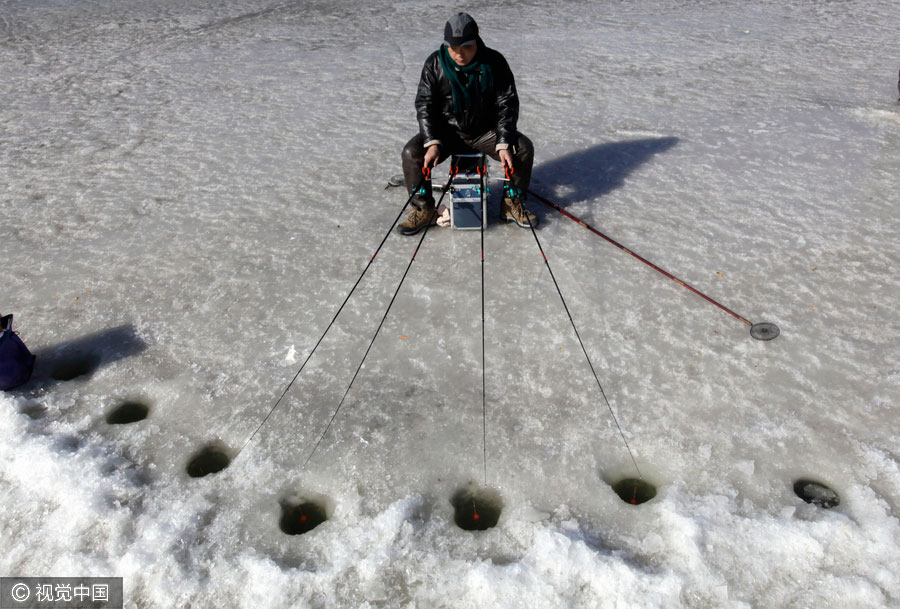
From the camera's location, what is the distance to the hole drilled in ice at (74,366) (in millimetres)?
3246

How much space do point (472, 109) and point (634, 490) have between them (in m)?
2.35

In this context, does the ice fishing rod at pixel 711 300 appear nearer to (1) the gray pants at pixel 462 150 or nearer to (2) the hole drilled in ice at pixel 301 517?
(1) the gray pants at pixel 462 150

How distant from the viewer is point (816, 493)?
100 inches

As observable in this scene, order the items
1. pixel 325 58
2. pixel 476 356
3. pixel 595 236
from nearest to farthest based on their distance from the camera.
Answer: pixel 476 356 < pixel 595 236 < pixel 325 58

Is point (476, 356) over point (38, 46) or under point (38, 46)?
under

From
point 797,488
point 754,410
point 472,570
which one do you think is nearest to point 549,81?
point 754,410

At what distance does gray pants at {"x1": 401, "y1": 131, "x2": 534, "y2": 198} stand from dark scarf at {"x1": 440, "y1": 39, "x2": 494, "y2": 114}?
30 centimetres

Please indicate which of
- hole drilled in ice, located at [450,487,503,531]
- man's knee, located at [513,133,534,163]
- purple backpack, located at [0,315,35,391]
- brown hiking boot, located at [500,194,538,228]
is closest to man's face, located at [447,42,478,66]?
man's knee, located at [513,133,534,163]

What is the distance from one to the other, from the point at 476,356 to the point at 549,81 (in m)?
4.28

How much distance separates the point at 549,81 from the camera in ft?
21.6

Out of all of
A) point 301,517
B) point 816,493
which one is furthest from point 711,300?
point 301,517

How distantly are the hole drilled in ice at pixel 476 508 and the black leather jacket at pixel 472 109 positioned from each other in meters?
2.14

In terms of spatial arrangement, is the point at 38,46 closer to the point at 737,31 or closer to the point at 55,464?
the point at 55,464

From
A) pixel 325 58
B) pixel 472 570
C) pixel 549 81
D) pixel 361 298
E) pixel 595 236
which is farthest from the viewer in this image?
pixel 325 58
